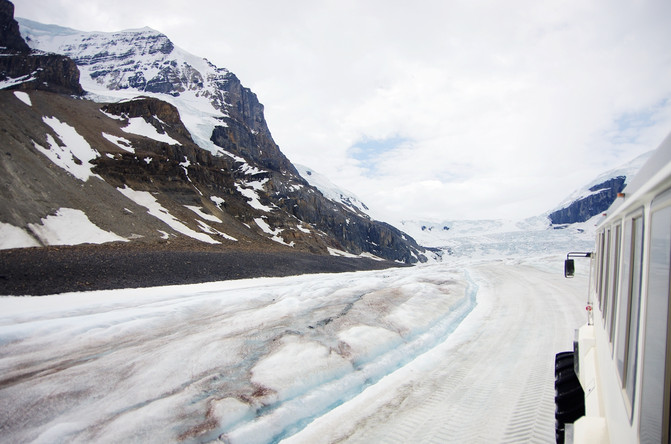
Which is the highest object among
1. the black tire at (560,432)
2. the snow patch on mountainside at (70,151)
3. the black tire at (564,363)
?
the snow patch on mountainside at (70,151)

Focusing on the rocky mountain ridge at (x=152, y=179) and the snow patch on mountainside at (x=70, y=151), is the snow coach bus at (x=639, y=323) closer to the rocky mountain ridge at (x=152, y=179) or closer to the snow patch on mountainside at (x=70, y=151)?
the rocky mountain ridge at (x=152, y=179)

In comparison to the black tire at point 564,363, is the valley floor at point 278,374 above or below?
below

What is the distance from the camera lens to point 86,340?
752cm

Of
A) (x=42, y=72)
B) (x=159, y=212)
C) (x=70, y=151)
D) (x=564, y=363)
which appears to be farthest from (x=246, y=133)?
(x=564, y=363)

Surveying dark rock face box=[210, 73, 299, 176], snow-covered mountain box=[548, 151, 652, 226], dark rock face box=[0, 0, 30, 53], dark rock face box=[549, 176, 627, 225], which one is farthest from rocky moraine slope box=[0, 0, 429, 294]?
snow-covered mountain box=[548, 151, 652, 226]

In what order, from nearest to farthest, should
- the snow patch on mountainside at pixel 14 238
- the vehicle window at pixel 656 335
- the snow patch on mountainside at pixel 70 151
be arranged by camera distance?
the vehicle window at pixel 656 335
the snow patch on mountainside at pixel 14 238
the snow patch on mountainside at pixel 70 151

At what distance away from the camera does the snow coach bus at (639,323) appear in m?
1.57

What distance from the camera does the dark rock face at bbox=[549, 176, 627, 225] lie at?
493 feet

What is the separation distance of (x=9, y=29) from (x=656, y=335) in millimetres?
97150

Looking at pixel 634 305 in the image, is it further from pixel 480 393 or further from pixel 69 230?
pixel 69 230

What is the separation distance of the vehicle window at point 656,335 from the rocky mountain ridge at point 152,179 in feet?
89.6

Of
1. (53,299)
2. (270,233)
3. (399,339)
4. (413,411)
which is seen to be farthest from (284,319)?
(270,233)

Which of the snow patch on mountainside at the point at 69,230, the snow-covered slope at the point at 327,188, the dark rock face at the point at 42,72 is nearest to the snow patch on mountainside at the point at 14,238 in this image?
the snow patch on mountainside at the point at 69,230

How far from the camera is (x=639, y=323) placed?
6.51ft
